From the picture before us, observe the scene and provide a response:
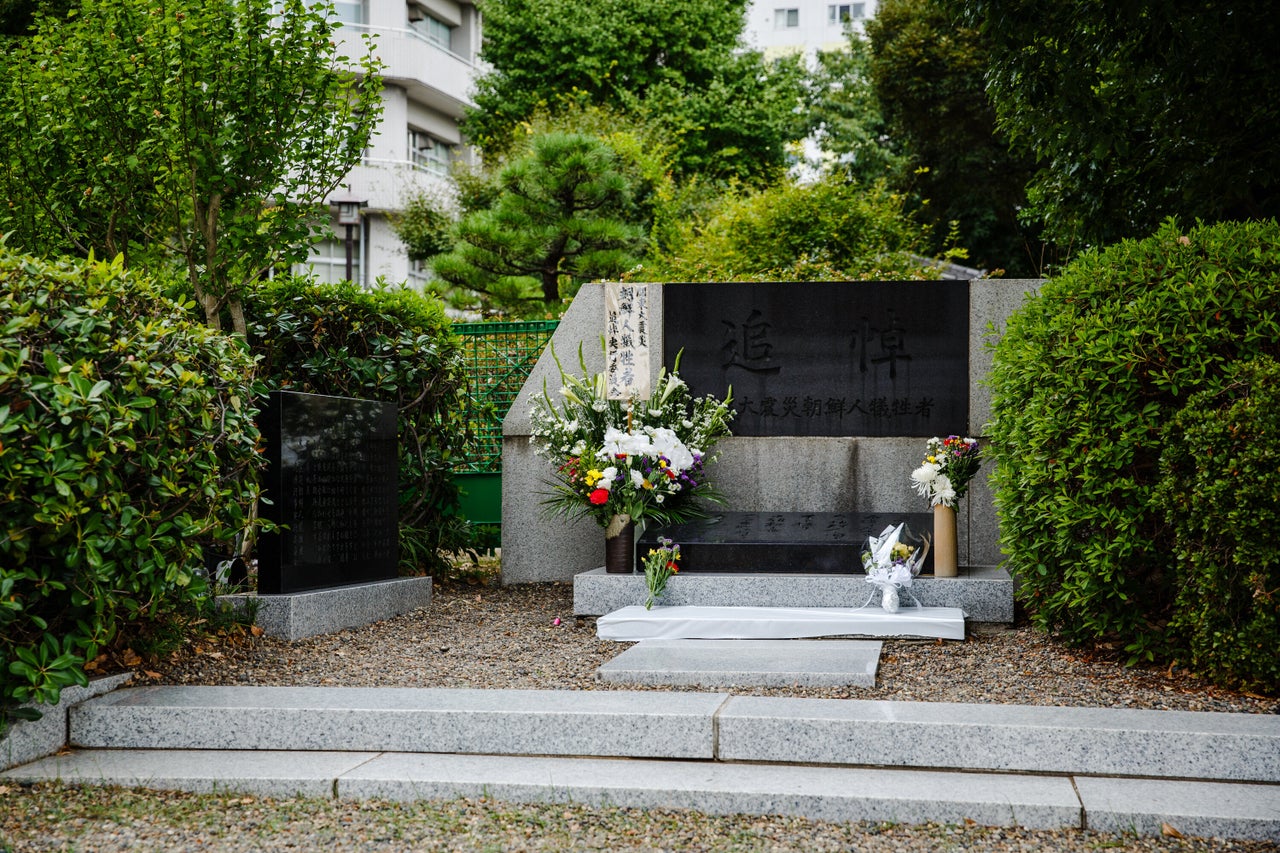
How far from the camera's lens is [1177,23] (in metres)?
6.98

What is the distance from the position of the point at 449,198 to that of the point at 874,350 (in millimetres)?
19717

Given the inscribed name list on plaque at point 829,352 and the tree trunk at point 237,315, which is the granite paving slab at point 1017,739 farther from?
the tree trunk at point 237,315

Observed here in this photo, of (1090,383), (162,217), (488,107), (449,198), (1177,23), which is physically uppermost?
(488,107)

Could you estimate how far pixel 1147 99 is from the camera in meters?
7.85

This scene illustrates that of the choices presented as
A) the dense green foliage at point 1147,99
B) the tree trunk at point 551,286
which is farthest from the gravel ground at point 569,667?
the tree trunk at point 551,286

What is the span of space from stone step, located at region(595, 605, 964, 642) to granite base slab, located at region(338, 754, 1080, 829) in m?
2.28

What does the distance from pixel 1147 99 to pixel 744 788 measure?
6.27 meters

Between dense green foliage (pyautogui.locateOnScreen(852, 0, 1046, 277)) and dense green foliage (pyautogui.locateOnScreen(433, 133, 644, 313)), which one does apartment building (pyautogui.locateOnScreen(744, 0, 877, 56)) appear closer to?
dense green foliage (pyautogui.locateOnScreen(852, 0, 1046, 277))

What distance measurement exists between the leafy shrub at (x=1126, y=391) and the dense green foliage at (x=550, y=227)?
1189 cm

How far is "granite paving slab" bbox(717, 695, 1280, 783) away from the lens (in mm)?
3889

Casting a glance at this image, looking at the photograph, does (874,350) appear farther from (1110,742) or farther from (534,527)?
(1110,742)

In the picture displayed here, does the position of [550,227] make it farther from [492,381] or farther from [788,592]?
[788,592]

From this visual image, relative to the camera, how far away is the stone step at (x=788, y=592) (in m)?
6.74

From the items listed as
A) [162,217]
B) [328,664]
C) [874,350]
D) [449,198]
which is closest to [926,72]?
[449,198]
